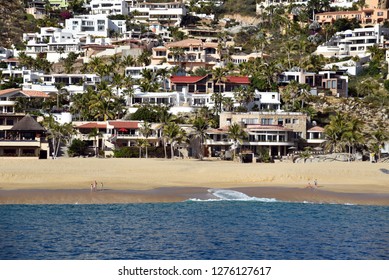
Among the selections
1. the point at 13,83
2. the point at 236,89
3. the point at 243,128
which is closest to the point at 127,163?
the point at 243,128

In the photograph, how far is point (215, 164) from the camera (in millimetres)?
68938

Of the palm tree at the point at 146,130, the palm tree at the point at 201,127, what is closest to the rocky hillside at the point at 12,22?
the palm tree at the point at 146,130

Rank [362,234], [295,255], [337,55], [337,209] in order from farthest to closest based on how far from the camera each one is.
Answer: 1. [337,55]
2. [337,209]
3. [362,234]
4. [295,255]

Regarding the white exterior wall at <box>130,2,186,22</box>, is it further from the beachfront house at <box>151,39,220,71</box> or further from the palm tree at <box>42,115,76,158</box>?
the palm tree at <box>42,115,76,158</box>

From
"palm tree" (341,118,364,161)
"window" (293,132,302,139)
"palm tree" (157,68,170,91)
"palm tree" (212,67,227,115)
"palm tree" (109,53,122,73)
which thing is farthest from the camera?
"palm tree" (109,53,122,73)

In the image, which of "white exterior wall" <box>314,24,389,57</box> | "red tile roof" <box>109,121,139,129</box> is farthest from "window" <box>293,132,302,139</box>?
"white exterior wall" <box>314,24,389,57</box>

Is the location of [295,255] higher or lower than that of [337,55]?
lower

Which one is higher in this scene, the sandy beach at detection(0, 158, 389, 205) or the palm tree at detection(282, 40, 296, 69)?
the palm tree at detection(282, 40, 296, 69)

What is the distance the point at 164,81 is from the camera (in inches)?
3925

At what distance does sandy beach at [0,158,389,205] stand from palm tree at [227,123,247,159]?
6073 mm

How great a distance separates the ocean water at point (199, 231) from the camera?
37500 millimetres

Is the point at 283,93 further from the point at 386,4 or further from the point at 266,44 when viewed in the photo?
the point at 386,4

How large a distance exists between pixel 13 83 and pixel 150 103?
19.0 metres

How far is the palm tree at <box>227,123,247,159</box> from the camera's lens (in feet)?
251
